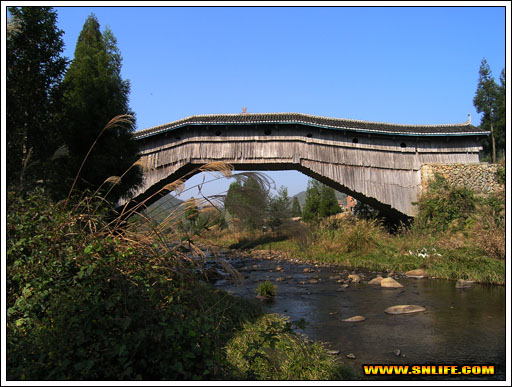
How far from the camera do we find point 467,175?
62.0ft

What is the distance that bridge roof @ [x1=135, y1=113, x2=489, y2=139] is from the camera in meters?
17.8

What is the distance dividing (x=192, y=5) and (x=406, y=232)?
16.2 m

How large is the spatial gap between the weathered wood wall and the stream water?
7.03 m

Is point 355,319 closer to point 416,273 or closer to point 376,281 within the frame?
point 376,281

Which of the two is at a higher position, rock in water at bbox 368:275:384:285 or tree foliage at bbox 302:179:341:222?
tree foliage at bbox 302:179:341:222

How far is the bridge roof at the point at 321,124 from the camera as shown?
17766 millimetres

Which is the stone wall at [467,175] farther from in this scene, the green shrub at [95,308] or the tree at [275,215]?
the green shrub at [95,308]

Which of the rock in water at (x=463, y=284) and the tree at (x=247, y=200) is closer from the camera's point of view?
the tree at (x=247, y=200)

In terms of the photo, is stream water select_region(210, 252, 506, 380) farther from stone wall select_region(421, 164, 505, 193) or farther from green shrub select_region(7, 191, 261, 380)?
stone wall select_region(421, 164, 505, 193)

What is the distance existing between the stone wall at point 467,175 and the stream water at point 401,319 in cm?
882

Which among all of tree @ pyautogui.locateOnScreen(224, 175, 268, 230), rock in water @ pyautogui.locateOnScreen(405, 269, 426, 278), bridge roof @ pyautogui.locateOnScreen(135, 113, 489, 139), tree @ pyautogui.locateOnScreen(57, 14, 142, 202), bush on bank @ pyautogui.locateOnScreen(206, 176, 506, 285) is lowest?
rock in water @ pyautogui.locateOnScreen(405, 269, 426, 278)

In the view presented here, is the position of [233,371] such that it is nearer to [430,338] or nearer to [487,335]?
[430,338]

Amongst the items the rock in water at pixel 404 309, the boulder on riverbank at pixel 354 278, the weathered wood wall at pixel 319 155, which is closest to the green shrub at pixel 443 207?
the weathered wood wall at pixel 319 155

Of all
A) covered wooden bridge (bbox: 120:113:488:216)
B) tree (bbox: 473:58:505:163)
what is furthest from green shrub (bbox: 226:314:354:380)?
tree (bbox: 473:58:505:163)
